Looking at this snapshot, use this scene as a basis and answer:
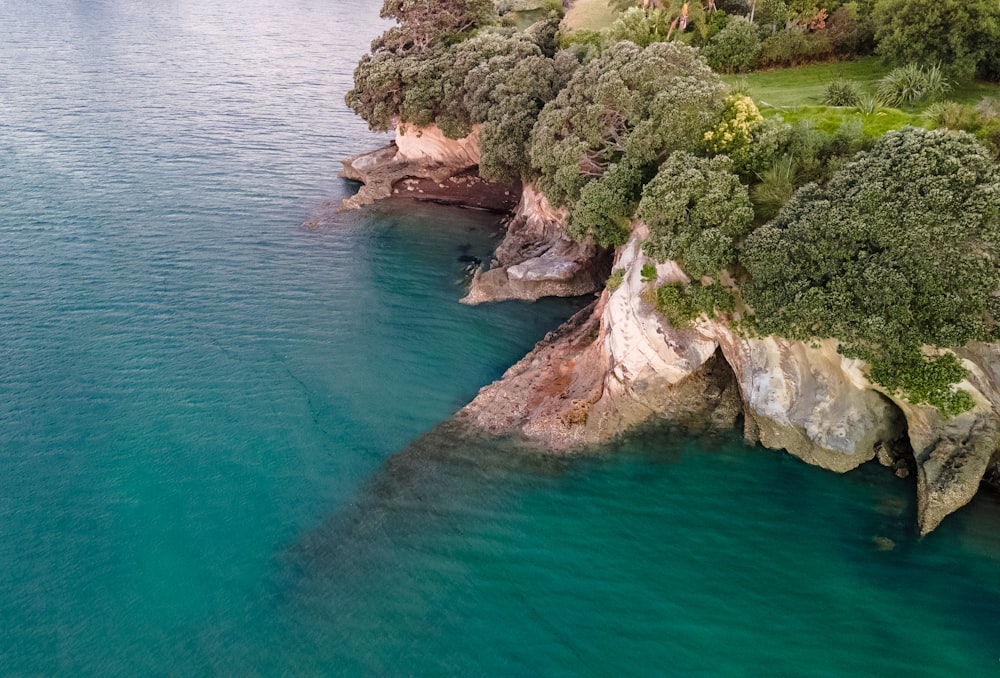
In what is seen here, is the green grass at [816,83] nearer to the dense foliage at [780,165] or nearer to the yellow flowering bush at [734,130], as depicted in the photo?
the dense foliage at [780,165]

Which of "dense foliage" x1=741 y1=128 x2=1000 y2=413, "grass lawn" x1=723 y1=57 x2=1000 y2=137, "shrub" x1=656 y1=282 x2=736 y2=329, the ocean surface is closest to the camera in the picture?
"dense foliage" x1=741 y1=128 x2=1000 y2=413

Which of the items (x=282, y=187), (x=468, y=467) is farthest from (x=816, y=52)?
(x=282, y=187)

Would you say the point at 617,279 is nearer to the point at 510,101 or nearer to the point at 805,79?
the point at 510,101

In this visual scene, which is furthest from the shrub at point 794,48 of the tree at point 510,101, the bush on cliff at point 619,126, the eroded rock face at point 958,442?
the eroded rock face at point 958,442

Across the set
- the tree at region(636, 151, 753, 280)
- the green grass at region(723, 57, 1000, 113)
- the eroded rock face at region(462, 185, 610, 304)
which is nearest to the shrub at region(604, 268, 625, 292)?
the tree at region(636, 151, 753, 280)

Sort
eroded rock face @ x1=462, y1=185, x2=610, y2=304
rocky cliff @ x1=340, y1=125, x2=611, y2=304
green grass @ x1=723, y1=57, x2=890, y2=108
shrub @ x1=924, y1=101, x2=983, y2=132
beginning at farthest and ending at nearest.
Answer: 1. rocky cliff @ x1=340, y1=125, x2=611, y2=304
2. eroded rock face @ x1=462, y1=185, x2=610, y2=304
3. green grass @ x1=723, y1=57, x2=890, y2=108
4. shrub @ x1=924, y1=101, x2=983, y2=132

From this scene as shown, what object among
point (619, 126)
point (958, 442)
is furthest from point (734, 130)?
point (958, 442)

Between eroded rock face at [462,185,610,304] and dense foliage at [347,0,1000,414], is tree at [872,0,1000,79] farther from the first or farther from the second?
eroded rock face at [462,185,610,304]
